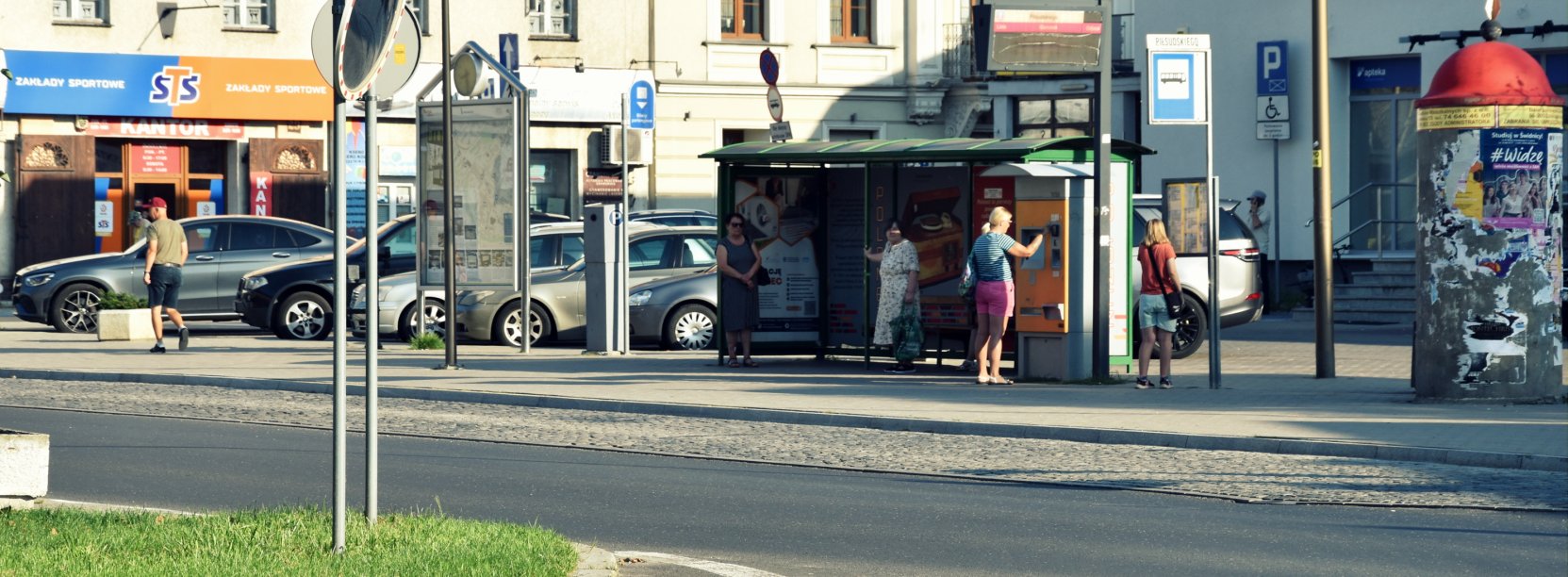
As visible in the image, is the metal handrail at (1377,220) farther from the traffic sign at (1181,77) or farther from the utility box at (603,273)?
the traffic sign at (1181,77)

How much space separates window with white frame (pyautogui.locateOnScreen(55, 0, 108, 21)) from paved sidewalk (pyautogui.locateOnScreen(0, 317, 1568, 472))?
477 inches

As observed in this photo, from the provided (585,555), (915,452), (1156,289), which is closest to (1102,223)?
(1156,289)

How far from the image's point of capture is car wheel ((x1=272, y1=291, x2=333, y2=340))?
25391 mm

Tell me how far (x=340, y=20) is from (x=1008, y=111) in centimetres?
3079

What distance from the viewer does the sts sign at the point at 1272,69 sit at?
3144 cm

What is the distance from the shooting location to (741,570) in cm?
862

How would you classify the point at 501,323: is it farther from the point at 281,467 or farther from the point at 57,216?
the point at 57,216

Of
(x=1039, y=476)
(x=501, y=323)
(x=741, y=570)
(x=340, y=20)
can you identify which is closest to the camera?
(x=340, y=20)

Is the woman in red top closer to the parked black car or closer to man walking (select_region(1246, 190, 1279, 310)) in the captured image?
the parked black car

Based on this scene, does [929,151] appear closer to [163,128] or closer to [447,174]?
[447,174]

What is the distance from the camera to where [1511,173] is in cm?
1599

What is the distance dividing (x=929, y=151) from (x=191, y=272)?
11.8 m

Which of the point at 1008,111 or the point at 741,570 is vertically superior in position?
the point at 1008,111

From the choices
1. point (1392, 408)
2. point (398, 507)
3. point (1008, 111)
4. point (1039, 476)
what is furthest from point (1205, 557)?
point (1008, 111)
